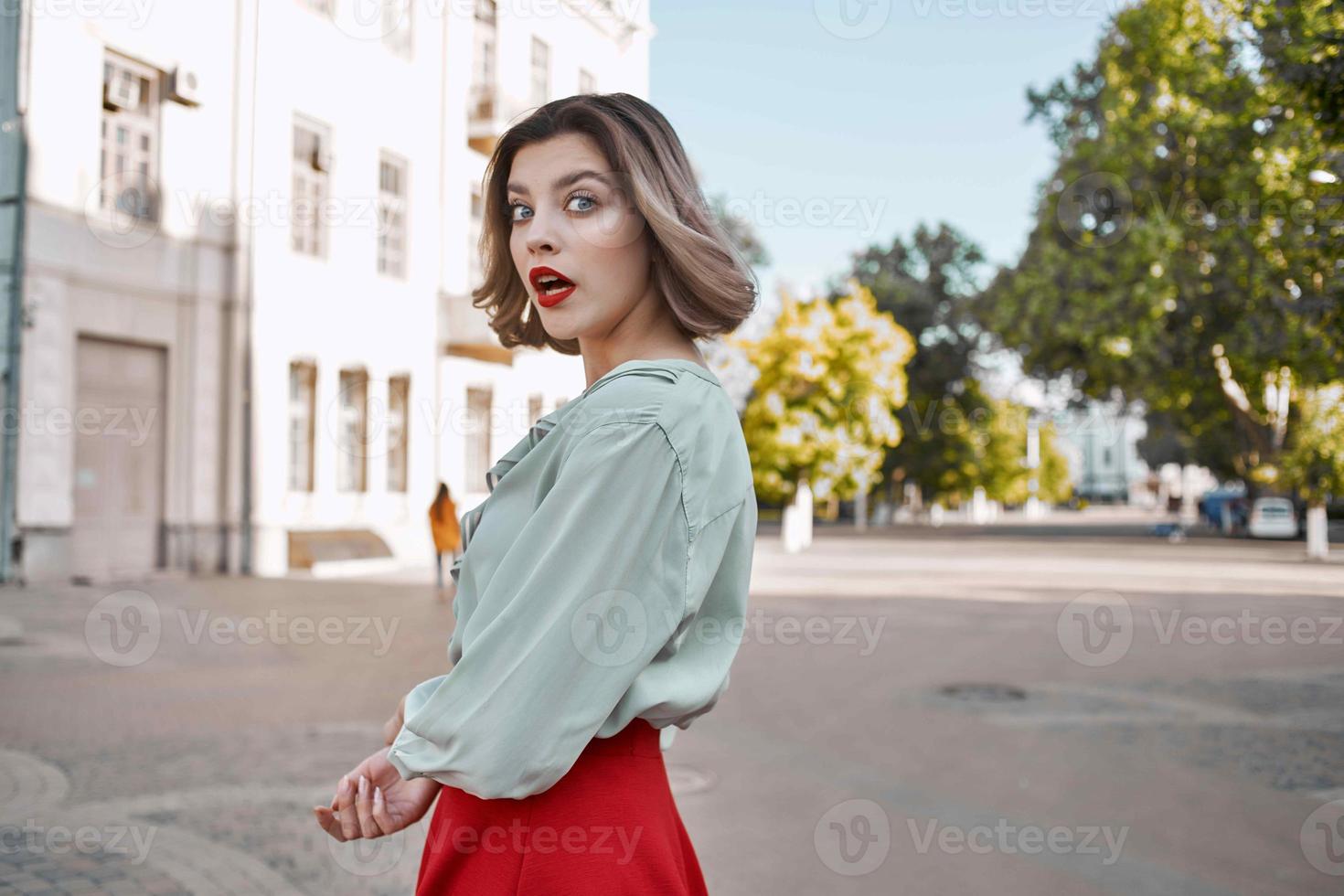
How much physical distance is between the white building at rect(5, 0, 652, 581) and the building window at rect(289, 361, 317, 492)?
0.04 m

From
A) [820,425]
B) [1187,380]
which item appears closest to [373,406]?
[820,425]

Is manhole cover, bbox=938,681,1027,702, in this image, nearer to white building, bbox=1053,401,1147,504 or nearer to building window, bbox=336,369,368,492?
building window, bbox=336,369,368,492

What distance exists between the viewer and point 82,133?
1559cm

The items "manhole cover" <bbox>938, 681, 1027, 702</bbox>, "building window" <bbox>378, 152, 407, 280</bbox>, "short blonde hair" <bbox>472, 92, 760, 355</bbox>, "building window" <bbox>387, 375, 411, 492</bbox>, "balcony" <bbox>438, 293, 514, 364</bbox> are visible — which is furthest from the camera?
"balcony" <bbox>438, 293, 514, 364</bbox>

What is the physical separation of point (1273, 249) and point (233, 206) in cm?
2411

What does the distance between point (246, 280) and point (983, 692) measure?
44.9 feet

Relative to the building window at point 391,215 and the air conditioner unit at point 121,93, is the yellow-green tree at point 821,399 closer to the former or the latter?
the building window at point 391,215

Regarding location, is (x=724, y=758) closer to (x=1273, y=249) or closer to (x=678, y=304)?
(x=678, y=304)

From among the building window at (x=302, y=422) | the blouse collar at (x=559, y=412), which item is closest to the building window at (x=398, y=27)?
the building window at (x=302, y=422)

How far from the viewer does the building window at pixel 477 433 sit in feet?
79.8

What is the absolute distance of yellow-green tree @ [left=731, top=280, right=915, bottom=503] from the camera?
31.4m

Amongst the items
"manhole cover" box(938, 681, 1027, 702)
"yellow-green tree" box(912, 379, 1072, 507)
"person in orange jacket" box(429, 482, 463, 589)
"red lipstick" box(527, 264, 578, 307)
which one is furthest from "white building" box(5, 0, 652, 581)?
"yellow-green tree" box(912, 379, 1072, 507)

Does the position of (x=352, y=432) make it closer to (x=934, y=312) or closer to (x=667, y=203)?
(x=667, y=203)

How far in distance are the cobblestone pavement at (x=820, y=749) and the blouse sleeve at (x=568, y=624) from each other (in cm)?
344
